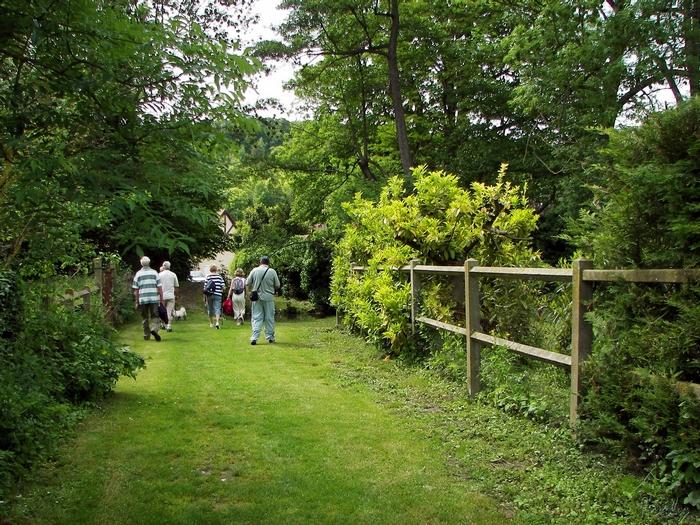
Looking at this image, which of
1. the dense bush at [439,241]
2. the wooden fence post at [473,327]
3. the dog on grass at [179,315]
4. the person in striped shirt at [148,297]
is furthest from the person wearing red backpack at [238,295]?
the wooden fence post at [473,327]

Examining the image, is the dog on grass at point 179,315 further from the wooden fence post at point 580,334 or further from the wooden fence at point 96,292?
the wooden fence post at point 580,334

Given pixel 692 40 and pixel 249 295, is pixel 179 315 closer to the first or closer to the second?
pixel 249 295

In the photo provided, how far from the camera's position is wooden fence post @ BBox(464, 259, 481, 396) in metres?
7.31

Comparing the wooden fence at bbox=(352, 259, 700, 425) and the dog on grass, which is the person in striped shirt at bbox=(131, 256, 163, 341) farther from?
the wooden fence at bbox=(352, 259, 700, 425)

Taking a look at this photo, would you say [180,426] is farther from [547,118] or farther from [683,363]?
[547,118]

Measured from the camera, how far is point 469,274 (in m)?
7.55

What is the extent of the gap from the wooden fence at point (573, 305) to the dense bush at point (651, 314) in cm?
11

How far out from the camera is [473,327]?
24.4 ft

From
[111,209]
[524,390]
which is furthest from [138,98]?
[524,390]

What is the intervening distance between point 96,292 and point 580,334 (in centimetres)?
1043

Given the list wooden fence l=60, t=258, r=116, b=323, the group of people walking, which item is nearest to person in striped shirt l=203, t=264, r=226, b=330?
the group of people walking

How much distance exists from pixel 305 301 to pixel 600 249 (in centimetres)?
2190

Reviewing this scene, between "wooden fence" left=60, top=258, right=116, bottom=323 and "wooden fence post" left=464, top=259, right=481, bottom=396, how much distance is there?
4894mm

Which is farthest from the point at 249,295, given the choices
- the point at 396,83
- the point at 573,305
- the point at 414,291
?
the point at 396,83
